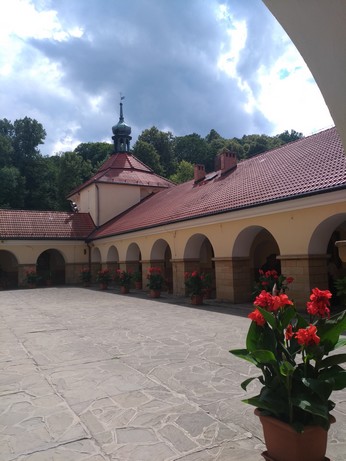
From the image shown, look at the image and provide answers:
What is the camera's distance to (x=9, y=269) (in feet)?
88.6

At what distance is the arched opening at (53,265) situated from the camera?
2784 centimetres

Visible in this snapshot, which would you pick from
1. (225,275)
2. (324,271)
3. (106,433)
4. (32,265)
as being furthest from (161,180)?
(106,433)

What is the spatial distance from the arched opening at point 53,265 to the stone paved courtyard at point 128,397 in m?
19.7

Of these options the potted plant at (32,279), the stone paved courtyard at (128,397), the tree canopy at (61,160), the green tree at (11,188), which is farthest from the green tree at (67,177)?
the stone paved courtyard at (128,397)

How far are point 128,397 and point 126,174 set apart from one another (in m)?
26.7

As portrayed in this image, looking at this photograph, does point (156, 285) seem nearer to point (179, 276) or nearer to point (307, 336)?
point (179, 276)

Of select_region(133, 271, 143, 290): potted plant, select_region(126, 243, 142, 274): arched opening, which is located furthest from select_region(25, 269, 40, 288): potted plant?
select_region(133, 271, 143, 290): potted plant

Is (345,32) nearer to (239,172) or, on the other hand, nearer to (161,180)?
(239,172)

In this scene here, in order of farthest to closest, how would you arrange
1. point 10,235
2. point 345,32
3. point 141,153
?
point 141,153 < point 10,235 < point 345,32

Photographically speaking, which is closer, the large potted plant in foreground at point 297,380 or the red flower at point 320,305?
the large potted plant in foreground at point 297,380

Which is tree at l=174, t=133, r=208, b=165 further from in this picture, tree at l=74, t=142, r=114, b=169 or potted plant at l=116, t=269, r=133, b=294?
potted plant at l=116, t=269, r=133, b=294

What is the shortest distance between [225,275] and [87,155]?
49847 mm

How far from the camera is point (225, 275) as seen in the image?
13547 mm

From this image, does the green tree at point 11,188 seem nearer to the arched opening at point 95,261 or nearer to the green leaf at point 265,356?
the arched opening at point 95,261
